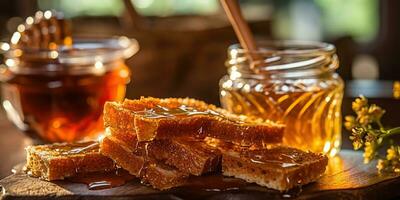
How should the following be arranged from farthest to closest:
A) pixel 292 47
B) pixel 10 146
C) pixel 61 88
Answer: pixel 10 146 < pixel 61 88 < pixel 292 47

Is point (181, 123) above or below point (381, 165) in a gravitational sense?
above

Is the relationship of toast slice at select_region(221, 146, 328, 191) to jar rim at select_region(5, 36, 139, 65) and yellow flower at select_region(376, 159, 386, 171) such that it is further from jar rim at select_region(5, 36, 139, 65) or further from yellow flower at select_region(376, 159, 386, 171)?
jar rim at select_region(5, 36, 139, 65)

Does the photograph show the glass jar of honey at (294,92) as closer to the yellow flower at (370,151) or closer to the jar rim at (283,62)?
the jar rim at (283,62)

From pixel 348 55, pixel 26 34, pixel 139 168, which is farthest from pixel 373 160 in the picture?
pixel 348 55

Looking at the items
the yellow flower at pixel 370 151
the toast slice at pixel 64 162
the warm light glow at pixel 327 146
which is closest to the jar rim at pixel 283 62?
the warm light glow at pixel 327 146

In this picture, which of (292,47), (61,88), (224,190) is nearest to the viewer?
(224,190)

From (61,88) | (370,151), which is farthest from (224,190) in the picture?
(61,88)

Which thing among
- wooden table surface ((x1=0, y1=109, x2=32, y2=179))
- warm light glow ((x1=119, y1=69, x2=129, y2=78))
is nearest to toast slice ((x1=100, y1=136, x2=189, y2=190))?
wooden table surface ((x1=0, y1=109, x2=32, y2=179))

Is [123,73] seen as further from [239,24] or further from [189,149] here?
[189,149]
